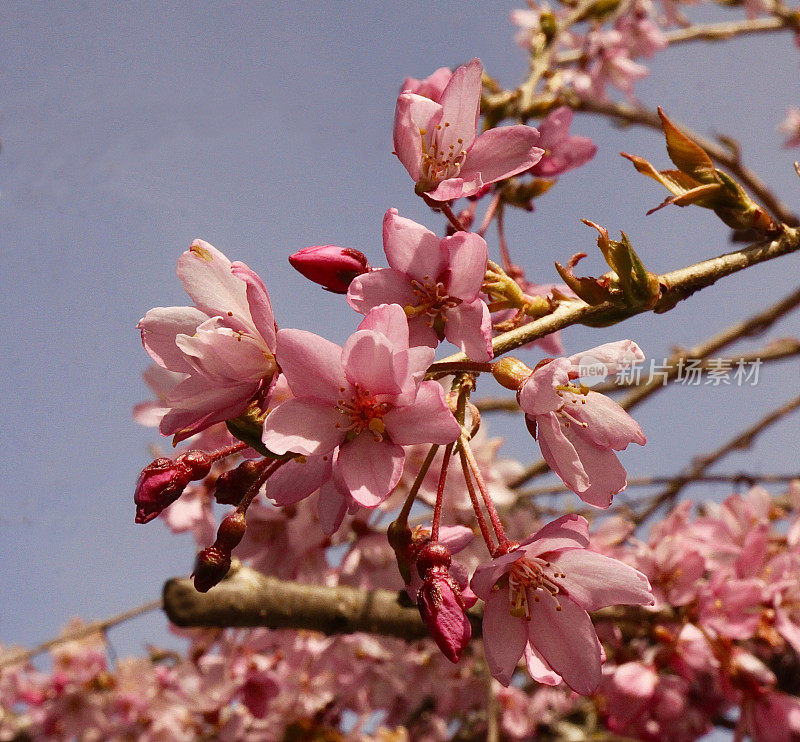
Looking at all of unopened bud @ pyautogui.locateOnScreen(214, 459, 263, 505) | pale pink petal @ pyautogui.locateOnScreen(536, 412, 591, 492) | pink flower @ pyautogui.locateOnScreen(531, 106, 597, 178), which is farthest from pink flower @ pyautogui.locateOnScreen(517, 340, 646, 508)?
pink flower @ pyautogui.locateOnScreen(531, 106, 597, 178)

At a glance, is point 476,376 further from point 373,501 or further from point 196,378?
point 196,378

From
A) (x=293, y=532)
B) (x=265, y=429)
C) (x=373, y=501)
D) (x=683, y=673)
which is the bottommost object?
(x=683, y=673)

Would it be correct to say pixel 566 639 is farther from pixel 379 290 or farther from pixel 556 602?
pixel 379 290

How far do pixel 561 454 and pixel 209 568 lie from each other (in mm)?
530

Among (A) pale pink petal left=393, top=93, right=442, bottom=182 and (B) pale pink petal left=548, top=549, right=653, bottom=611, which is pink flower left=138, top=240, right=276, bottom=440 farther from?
(B) pale pink petal left=548, top=549, right=653, bottom=611

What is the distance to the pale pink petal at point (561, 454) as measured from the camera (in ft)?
3.34

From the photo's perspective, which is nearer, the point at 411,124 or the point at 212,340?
the point at 212,340

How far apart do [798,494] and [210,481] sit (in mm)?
2156

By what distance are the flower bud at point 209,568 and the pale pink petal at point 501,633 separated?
15.3 inches

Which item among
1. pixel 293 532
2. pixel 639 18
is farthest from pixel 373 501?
pixel 639 18

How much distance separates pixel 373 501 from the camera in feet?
3.01

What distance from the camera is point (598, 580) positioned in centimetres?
106

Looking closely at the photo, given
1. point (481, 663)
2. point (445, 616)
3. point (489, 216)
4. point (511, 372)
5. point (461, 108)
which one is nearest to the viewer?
point (445, 616)

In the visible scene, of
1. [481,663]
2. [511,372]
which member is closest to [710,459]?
[481,663]
